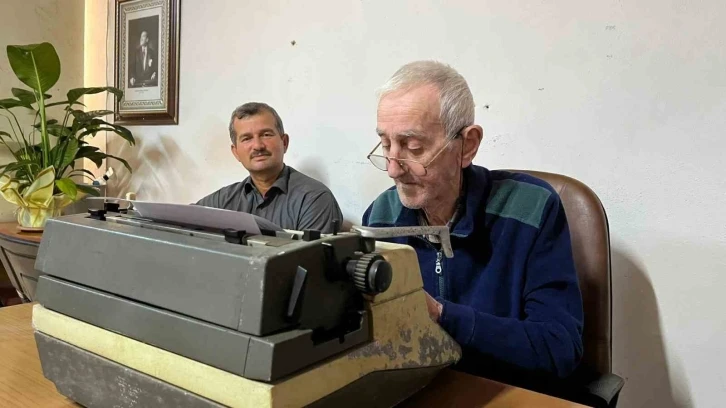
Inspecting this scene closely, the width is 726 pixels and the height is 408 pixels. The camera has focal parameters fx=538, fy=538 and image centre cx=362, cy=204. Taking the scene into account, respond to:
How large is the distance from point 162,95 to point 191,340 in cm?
242

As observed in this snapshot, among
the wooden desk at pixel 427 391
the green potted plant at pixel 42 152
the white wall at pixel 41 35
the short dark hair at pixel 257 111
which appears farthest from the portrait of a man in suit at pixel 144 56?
the wooden desk at pixel 427 391

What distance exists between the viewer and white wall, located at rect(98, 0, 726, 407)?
4.52ft

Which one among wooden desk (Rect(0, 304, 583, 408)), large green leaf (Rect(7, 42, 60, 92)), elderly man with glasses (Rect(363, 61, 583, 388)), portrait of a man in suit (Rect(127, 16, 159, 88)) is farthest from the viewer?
portrait of a man in suit (Rect(127, 16, 159, 88))

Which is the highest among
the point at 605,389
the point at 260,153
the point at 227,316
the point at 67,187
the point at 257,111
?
the point at 257,111

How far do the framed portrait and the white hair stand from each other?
73.2 inches

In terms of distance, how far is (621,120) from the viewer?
1.48 meters

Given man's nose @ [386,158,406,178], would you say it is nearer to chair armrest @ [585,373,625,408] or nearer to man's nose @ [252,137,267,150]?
chair armrest @ [585,373,625,408]

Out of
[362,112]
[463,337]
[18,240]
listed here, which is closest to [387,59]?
[362,112]

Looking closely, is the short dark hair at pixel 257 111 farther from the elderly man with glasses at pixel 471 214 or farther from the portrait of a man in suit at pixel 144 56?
the elderly man with glasses at pixel 471 214

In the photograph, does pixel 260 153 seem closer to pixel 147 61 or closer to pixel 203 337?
pixel 147 61

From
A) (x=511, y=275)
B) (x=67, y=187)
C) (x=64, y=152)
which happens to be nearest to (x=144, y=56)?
(x=64, y=152)

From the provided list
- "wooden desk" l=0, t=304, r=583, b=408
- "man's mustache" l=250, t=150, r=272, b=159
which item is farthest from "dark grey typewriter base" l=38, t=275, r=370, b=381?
"man's mustache" l=250, t=150, r=272, b=159

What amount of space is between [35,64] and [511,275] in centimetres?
240

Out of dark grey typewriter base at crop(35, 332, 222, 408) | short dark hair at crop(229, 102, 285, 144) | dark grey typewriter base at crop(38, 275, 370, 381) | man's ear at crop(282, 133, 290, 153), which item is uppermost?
short dark hair at crop(229, 102, 285, 144)
